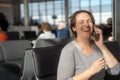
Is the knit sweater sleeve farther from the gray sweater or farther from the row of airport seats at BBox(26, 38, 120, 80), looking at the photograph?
the row of airport seats at BBox(26, 38, 120, 80)

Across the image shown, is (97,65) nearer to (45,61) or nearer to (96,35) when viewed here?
(96,35)

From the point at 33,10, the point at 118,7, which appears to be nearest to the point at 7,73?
the point at 118,7

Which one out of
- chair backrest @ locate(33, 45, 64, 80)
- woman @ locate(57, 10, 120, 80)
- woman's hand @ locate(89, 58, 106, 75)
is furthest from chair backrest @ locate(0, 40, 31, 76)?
woman's hand @ locate(89, 58, 106, 75)

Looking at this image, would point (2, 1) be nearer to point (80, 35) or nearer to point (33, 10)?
point (33, 10)

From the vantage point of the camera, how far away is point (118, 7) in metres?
3.02

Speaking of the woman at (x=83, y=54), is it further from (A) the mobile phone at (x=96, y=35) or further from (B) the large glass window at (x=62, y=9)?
(B) the large glass window at (x=62, y=9)

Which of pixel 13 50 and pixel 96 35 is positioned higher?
pixel 96 35

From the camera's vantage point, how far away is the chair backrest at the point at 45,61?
6.97 feet

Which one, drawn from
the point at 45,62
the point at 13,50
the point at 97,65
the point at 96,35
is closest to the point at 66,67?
the point at 97,65

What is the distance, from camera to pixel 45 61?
2.17m

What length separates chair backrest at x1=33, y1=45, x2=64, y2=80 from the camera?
83.6 inches

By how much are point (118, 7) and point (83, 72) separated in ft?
4.82

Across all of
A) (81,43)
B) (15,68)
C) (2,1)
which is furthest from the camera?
(2,1)

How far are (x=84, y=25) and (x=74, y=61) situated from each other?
231 millimetres
